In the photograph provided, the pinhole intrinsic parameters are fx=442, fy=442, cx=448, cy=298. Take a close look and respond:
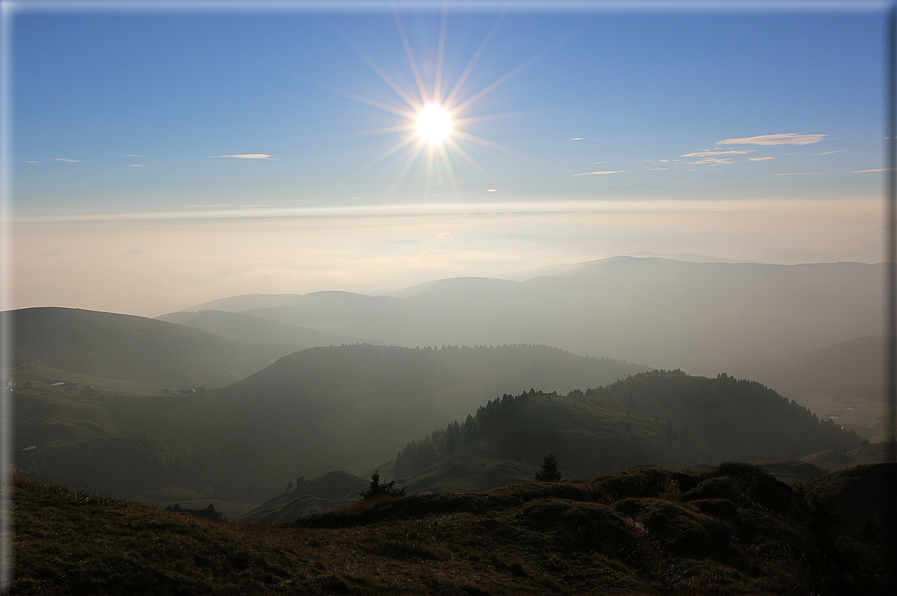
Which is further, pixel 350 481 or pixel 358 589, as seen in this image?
pixel 350 481

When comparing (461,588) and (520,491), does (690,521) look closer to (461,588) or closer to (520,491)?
(520,491)

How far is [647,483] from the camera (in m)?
40.0

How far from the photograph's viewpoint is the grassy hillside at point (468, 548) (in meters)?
17.3

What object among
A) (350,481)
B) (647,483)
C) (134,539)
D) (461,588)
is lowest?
(350,481)

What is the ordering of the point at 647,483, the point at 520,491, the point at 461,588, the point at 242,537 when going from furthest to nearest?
the point at 647,483 < the point at 520,491 < the point at 242,537 < the point at 461,588

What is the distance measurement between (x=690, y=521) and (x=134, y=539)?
30.7 m

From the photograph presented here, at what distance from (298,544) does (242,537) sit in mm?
2907

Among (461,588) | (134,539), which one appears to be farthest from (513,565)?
(134,539)

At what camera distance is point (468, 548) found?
25.4m

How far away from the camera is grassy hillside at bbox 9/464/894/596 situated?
683 inches

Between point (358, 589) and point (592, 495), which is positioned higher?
point (358, 589)

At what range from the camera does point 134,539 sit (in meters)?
18.7

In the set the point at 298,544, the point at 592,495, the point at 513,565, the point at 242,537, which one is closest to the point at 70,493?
the point at 242,537

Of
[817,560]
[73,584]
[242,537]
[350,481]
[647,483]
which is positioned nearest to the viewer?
[73,584]
